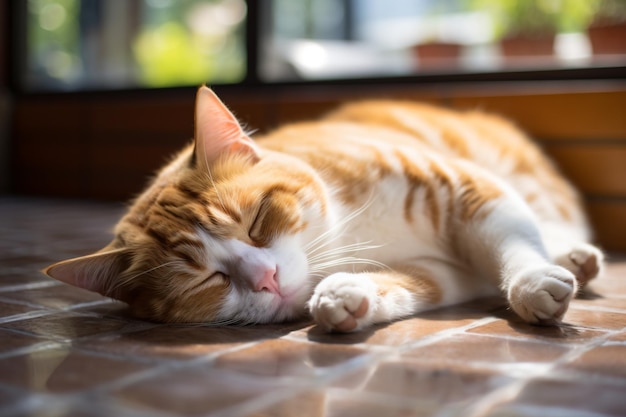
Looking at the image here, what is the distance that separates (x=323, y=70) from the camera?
181 inches

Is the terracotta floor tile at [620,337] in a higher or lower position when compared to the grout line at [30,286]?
higher

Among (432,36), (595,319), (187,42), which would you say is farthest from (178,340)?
(187,42)

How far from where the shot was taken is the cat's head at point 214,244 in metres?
1.64

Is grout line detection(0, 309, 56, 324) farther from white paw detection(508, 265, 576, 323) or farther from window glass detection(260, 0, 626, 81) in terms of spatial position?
window glass detection(260, 0, 626, 81)

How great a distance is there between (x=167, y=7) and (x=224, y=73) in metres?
1.21

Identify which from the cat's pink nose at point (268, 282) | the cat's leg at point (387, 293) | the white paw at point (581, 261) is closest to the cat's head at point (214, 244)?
the cat's pink nose at point (268, 282)

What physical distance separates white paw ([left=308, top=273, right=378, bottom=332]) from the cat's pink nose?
0.08m

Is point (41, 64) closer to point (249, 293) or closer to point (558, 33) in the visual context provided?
point (558, 33)

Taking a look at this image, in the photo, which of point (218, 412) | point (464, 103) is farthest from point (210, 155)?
point (464, 103)

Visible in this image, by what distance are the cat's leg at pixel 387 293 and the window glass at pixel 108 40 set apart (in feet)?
13.0

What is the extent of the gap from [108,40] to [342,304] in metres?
4.78

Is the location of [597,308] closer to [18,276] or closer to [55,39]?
[18,276]

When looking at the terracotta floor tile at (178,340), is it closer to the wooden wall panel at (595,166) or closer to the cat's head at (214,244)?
the cat's head at (214,244)

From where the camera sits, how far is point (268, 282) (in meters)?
1.60
